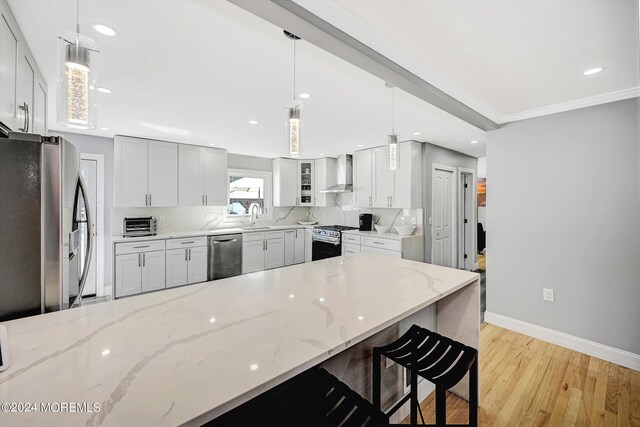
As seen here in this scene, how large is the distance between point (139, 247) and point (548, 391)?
15.3 ft

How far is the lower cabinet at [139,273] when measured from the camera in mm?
3684

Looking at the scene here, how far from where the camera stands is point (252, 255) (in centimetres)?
496

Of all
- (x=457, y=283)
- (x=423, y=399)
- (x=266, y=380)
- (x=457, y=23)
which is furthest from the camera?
(x=423, y=399)

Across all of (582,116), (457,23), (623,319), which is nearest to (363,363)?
(457,23)

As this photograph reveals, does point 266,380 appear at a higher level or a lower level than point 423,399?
higher

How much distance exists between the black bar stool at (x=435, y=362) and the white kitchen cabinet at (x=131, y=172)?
4046 mm

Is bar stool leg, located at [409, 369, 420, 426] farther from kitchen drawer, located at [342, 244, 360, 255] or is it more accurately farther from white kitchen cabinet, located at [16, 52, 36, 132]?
kitchen drawer, located at [342, 244, 360, 255]

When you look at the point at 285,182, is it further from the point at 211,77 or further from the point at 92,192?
the point at 211,77

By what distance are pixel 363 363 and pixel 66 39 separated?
194cm

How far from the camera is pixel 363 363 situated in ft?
5.13

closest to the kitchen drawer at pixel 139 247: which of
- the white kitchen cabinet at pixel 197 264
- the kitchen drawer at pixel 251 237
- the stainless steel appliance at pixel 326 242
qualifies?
the white kitchen cabinet at pixel 197 264

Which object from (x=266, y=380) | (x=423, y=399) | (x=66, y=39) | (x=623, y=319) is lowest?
(x=423, y=399)

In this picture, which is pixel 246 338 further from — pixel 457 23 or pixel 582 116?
pixel 582 116

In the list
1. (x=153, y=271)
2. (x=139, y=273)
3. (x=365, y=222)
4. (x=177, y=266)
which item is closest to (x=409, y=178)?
(x=365, y=222)
